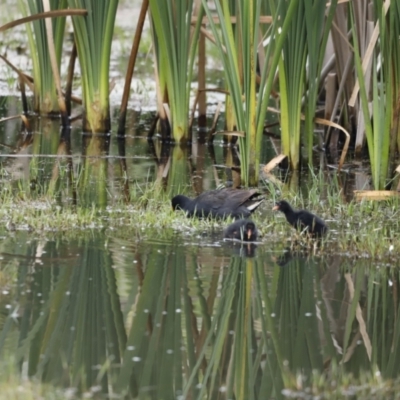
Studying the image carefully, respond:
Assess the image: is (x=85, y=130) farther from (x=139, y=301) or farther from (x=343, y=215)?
(x=139, y=301)

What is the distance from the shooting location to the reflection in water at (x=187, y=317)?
4727 mm

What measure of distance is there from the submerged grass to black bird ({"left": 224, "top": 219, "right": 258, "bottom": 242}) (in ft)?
0.83

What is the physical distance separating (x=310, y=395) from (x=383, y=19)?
15.1ft

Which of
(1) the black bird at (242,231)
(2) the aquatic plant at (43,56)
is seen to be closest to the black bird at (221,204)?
(1) the black bird at (242,231)

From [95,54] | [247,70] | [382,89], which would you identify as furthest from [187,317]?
[95,54]

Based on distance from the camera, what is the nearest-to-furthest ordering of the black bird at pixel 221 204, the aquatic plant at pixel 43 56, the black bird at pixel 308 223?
the black bird at pixel 308 223, the black bird at pixel 221 204, the aquatic plant at pixel 43 56

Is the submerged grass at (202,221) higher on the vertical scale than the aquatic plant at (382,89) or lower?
lower

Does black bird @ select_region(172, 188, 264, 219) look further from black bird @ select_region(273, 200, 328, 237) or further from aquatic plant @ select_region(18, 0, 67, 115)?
aquatic plant @ select_region(18, 0, 67, 115)

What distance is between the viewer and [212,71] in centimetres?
1714

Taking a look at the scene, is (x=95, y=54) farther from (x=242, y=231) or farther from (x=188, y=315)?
(x=188, y=315)

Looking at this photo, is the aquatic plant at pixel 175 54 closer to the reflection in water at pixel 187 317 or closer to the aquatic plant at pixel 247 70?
the aquatic plant at pixel 247 70

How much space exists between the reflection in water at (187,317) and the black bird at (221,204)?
900 millimetres

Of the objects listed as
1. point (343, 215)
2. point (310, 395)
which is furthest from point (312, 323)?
point (343, 215)

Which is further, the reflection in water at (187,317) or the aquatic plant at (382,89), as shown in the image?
the aquatic plant at (382,89)
